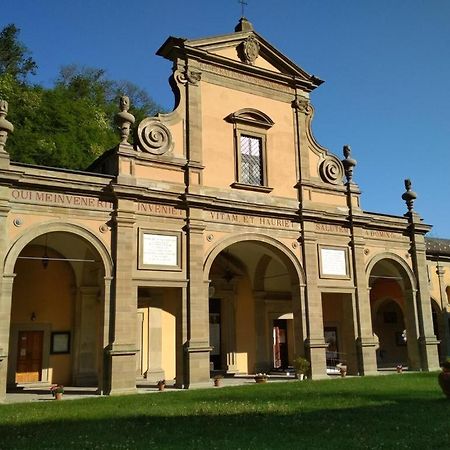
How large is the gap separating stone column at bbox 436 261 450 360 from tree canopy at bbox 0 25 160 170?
66.1ft

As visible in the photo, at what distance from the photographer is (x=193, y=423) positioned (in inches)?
367

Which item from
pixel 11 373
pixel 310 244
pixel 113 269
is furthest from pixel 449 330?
pixel 11 373

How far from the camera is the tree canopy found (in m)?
29.4

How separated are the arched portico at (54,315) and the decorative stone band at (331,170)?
9.39m

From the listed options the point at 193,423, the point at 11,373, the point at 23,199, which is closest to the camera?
the point at 193,423

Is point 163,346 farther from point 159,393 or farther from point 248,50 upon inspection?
point 248,50

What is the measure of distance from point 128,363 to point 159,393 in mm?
1198

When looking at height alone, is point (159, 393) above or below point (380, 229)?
below

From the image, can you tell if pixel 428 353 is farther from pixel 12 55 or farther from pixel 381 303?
pixel 12 55

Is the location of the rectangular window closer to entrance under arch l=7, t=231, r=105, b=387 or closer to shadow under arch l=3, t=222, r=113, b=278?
shadow under arch l=3, t=222, r=113, b=278

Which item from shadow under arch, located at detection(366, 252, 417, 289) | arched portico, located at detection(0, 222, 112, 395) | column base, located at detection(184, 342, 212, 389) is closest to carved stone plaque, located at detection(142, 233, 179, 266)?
arched portico, located at detection(0, 222, 112, 395)

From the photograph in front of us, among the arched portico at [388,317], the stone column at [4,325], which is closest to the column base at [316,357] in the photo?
the arched portico at [388,317]

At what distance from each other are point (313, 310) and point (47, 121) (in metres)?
20.7

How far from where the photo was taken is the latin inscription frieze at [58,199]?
1434cm
